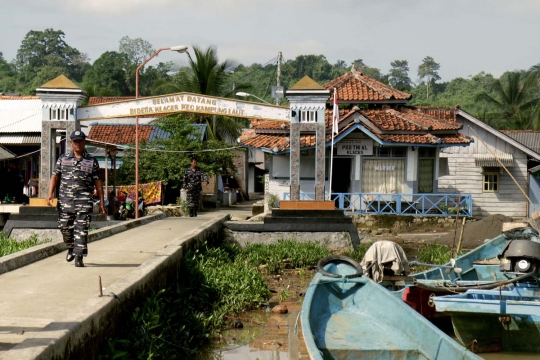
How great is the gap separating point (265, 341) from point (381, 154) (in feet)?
57.8

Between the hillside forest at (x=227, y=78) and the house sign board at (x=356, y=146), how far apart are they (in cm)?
472

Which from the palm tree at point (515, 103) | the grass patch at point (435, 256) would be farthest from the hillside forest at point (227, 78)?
the grass patch at point (435, 256)

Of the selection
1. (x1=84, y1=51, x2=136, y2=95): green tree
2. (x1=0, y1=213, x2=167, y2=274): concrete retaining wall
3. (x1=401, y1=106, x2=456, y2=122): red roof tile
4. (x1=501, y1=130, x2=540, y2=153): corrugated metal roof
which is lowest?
(x1=0, y1=213, x2=167, y2=274): concrete retaining wall

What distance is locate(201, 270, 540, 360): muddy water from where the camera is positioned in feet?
27.6

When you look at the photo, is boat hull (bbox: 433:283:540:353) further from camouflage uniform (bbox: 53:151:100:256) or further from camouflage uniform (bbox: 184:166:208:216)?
camouflage uniform (bbox: 184:166:208:216)

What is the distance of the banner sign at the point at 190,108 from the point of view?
16.5 m

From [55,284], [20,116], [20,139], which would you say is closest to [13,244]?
[55,284]

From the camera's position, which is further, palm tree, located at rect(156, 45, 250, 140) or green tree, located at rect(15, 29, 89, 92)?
green tree, located at rect(15, 29, 89, 92)

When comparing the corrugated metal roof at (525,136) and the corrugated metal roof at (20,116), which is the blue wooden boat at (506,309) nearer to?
the corrugated metal roof at (20,116)

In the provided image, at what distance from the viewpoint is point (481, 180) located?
28609 millimetres

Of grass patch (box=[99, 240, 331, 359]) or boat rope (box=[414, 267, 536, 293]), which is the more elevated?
boat rope (box=[414, 267, 536, 293])

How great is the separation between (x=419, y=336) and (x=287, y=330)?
8.42ft

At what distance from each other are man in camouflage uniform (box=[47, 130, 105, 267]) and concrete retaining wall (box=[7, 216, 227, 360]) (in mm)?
1068

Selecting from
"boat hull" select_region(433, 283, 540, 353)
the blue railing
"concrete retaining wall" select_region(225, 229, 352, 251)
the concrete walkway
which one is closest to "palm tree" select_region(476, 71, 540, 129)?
the blue railing
